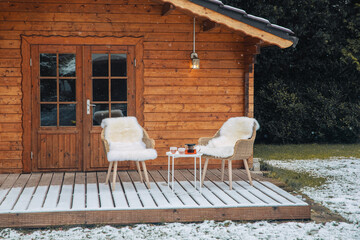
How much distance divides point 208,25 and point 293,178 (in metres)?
2.76

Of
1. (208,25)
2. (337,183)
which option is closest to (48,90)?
(208,25)

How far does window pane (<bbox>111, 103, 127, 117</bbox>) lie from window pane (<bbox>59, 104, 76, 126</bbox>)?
0.54 metres

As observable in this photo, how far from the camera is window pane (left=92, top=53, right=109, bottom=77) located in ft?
22.1

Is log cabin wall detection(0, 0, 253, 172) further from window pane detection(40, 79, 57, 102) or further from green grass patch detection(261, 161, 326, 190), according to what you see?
green grass patch detection(261, 161, 326, 190)

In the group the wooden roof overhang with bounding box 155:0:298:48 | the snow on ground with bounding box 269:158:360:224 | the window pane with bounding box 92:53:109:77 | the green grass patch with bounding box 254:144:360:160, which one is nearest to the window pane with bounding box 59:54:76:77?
the window pane with bounding box 92:53:109:77

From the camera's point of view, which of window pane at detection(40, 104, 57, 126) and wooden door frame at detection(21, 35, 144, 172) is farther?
window pane at detection(40, 104, 57, 126)

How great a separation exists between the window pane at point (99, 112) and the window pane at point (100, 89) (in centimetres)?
10

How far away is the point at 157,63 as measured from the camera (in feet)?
22.6

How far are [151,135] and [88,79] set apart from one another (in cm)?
119

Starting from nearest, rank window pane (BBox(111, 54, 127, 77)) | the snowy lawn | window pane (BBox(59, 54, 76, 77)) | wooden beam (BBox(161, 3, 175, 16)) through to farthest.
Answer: the snowy lawn
wooden beam (BBox(161, 3, 175, 16))
window pane (BBox(59, 54, 76, 77))
window pane (BBox(111, 54, 127, 77))

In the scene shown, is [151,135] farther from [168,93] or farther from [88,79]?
[88,79]

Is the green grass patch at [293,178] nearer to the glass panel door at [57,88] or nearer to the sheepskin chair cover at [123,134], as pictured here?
the sheepskin chair cover at [123,134]

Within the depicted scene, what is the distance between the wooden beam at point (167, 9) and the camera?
Result: 6.21m

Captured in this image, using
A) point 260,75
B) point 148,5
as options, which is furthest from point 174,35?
point 260,75
